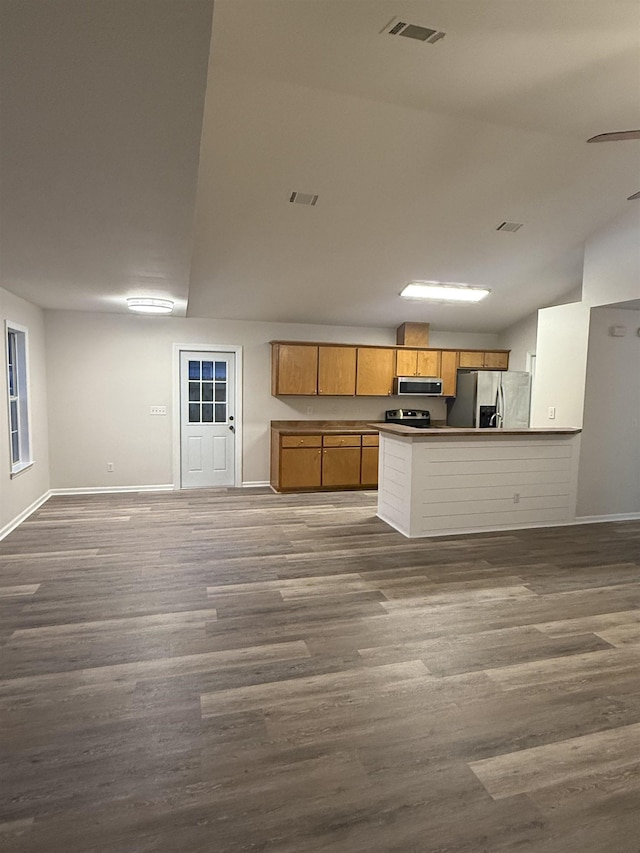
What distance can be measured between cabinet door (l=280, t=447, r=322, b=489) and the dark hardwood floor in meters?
2.29

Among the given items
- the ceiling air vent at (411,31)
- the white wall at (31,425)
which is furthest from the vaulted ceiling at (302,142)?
the white wall at (31,425)

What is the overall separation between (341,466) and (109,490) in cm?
318

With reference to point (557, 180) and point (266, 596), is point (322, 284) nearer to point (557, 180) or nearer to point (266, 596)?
point (557, 180)

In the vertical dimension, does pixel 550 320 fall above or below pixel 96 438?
above

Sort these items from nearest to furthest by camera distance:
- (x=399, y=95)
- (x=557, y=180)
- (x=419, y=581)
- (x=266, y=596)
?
(x=399, y=95)
(x=266, y=596)
(x=419, y=581)
(x=557, y=180)

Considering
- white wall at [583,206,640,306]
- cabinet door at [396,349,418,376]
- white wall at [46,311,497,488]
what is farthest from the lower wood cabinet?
white wall at [583,206,640,306]

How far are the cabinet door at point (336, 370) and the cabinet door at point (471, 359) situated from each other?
68.7 inches

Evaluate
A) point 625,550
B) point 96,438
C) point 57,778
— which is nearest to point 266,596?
point 57,778

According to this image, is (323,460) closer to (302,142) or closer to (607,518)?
(607,518)

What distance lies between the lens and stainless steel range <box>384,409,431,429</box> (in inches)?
277

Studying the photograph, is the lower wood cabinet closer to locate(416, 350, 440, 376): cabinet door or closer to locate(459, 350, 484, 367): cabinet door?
locate(416, 350, 440, 376): cabinet door

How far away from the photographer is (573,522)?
16.7 ft

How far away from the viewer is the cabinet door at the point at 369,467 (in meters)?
6.61

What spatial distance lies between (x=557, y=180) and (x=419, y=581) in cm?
354
